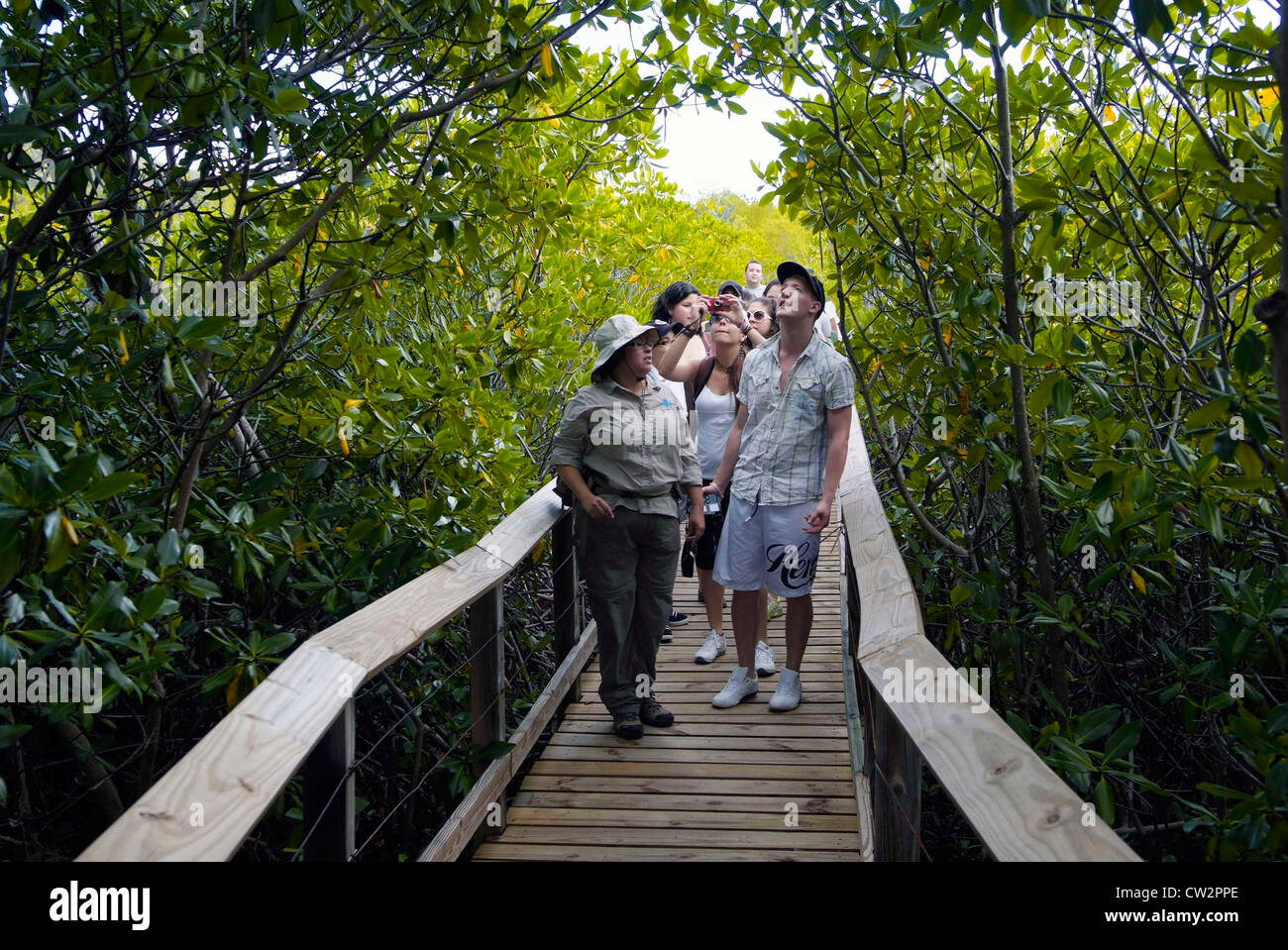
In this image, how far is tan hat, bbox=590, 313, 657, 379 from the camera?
3.90 m

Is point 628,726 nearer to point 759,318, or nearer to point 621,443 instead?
point 621,443

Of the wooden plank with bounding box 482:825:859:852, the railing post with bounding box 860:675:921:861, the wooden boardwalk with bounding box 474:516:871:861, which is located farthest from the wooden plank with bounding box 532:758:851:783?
the railing post with bounding box 860:675:921:861

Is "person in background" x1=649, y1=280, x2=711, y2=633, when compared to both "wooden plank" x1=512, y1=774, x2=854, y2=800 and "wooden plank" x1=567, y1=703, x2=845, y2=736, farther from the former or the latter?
"wooden plank" x1=512, y1=774, x2=854, y2=800

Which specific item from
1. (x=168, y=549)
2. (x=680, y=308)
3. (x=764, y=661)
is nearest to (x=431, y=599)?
(x=168, y=549)

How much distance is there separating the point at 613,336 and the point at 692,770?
1599mm

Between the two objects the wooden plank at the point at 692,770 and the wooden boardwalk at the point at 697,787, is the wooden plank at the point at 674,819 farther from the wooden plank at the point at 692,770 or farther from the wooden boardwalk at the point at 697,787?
the wooden plank at the point at 692,770

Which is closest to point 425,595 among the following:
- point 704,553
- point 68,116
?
point 68,116

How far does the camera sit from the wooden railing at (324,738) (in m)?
1.48

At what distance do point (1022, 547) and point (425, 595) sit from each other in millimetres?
2186

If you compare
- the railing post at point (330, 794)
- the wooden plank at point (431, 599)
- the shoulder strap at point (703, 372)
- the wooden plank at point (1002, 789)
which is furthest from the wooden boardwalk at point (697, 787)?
the wooden plank at point (1002, 789)

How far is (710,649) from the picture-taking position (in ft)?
17.0

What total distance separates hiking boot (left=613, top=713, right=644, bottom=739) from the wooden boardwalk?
4cm

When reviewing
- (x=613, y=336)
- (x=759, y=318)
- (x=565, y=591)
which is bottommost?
(x=565, y=591)

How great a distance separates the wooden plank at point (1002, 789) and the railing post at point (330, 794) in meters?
1.07
